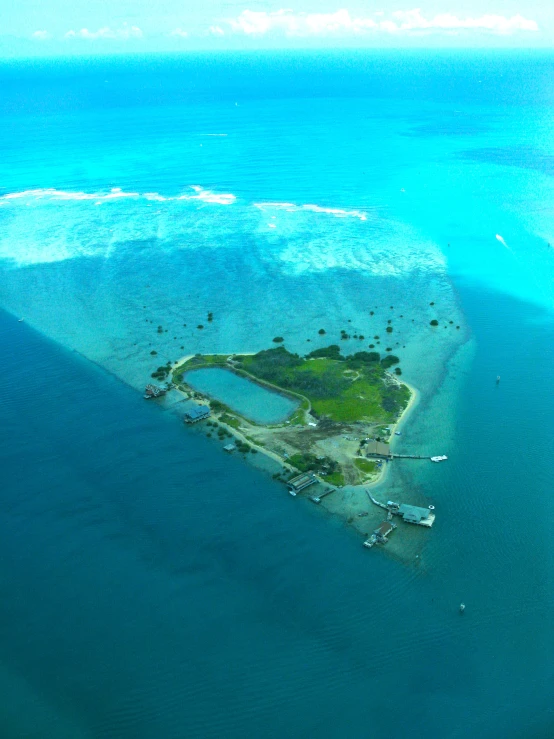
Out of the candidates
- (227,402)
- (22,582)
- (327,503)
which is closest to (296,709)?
(327,503)

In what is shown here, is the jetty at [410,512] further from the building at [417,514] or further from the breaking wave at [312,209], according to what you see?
the breaking wave at [312,209]

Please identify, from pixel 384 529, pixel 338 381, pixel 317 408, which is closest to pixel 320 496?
pixel 384 529

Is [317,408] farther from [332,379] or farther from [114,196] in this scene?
[114,196]

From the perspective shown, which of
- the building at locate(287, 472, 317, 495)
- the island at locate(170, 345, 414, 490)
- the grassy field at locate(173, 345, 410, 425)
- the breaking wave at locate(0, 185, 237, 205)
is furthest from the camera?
the breaking wave at locate(0, 185, 237, 205)

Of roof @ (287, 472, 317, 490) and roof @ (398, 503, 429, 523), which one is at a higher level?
roof @ (398, 503, 429, 523)

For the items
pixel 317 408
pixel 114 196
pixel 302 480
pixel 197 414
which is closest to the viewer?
pixel 302 480

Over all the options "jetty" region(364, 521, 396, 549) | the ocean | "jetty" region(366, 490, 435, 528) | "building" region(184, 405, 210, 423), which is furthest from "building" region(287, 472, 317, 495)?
"building" region(184, 405, 210, 423)

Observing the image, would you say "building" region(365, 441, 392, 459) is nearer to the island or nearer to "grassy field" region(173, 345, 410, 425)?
the island
